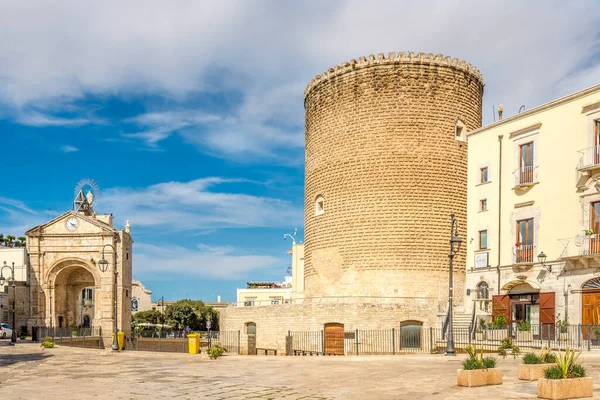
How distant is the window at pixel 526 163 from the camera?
101 feet

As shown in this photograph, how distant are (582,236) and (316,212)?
16.4 meters

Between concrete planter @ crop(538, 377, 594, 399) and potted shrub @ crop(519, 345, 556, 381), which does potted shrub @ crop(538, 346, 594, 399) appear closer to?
concrete planter @ crop(538, 377, 594, 399)

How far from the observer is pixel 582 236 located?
27.8m

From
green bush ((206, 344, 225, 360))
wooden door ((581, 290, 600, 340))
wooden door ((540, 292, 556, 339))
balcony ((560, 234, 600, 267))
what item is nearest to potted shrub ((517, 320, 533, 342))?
wooden door ((540, 292, 556, 339))

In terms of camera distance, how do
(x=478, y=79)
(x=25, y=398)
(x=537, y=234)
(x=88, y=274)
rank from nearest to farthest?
(x=25, y=398)
(x=537, y=234)
(x=478, y=79)
(x=88, y=274)

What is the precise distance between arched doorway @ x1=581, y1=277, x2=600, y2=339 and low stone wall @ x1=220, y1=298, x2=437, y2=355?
7.88 metres

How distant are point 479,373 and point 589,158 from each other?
17552 mm

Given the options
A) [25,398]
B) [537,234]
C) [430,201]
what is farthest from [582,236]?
[25,398]

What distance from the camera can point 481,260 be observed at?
33312mm

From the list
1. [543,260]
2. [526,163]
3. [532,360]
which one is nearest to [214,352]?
[532,360]

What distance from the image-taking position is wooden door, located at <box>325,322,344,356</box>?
33.4 metres

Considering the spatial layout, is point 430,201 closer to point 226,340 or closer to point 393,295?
point 393,295

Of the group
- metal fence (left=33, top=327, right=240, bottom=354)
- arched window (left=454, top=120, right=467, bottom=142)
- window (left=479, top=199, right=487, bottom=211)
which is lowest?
metal fence (left=33, top=327, right=240, bottom=354)

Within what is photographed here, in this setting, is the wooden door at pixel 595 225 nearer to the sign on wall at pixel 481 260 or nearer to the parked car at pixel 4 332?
the sign on wall at pixel 481 260
